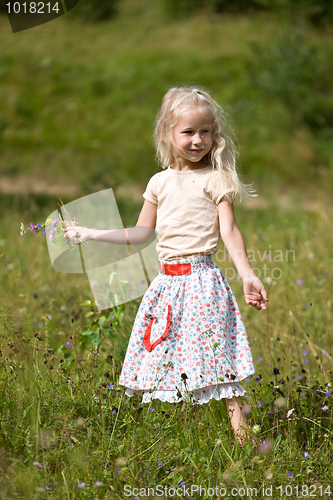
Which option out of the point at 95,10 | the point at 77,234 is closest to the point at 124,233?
the point at 77,234

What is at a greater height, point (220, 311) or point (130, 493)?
point (220, 311)

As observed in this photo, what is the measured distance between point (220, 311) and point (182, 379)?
341 millimetres

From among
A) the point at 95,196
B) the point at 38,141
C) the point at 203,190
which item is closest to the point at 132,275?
the point at 95,196

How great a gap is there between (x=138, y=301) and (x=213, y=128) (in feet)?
3.25

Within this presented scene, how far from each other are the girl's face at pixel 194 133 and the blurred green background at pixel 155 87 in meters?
7.36

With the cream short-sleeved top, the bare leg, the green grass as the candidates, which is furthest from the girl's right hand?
the bare leg

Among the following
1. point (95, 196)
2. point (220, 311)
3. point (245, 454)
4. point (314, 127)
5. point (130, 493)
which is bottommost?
point (314, 127)

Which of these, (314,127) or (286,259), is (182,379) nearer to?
(286,259)

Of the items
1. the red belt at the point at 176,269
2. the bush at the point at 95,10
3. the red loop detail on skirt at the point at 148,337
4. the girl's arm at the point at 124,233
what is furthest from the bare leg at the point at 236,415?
the bush at the point at 95,10

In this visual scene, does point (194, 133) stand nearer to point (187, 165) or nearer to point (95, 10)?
point (187, 165)

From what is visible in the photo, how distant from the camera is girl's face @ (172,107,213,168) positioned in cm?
215

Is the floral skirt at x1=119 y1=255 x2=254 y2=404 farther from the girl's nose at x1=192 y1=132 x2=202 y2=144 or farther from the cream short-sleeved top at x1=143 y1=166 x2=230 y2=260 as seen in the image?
the girl's nose at x1=192 y1=132 x2=202 y2=144

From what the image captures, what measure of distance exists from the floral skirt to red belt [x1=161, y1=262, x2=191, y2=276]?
2 centimetres

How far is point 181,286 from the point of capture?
2.15 metres
